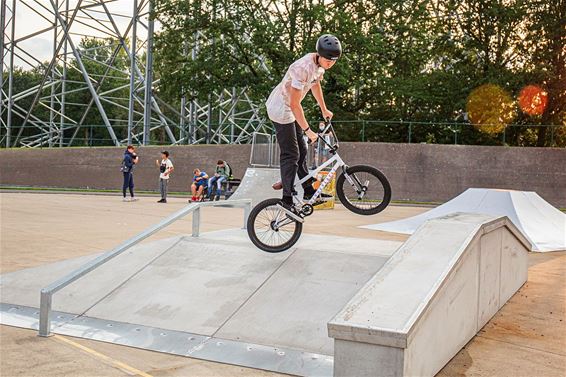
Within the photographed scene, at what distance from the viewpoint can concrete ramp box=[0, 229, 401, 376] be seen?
16.1 feet

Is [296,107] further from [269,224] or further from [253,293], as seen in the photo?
[253,293]

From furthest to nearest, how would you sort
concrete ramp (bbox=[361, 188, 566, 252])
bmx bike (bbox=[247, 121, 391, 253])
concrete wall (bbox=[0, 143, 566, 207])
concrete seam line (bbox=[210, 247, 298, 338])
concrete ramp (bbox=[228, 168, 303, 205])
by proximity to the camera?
concrete wall (bbox=[0, 143, 566, 207])
concrete ramp (bbox=[228, 168, 303, 205])
concrete ramp (bbox=[361, 188, 566, 252])
bmx bike (bbox=[247, 121, 391, 253])
concrete seam line (bbox=[210, 247, 298, 338])

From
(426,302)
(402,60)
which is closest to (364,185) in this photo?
(426,302)

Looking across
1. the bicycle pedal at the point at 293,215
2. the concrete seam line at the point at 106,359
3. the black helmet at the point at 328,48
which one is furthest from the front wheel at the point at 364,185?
the concrete seam line at the point at 106,359

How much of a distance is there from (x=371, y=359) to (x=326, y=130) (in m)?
3.12

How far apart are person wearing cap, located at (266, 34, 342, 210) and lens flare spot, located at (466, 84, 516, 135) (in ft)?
68.0

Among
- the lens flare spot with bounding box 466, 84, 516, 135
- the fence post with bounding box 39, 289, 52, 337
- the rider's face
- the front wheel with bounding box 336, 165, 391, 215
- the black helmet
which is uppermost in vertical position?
the lens flare spot with bounding box 466, 84, 516, 135

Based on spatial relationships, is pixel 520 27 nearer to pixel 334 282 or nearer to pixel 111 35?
pixel 111 35

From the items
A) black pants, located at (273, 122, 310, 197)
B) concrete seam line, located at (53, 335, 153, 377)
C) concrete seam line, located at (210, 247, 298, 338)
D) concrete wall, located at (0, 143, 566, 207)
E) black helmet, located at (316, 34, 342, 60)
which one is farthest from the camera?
concrete wall, located at (0, 143, 566, 207)

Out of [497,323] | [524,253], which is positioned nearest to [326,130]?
[497,323]

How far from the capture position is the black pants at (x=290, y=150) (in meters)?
6.32

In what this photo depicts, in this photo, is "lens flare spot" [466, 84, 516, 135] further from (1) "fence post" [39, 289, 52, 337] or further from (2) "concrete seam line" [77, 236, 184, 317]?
(1) "fence post" [39, 289, 52, 337]

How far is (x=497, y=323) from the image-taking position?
6.20m

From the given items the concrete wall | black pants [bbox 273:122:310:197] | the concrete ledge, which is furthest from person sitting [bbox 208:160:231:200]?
the concrete ledge
